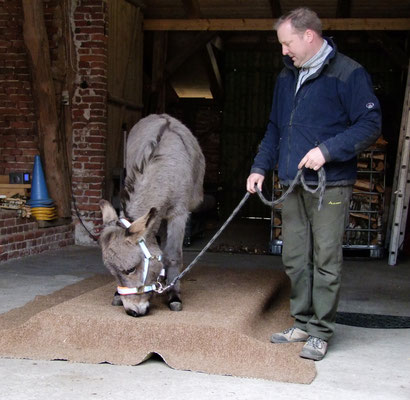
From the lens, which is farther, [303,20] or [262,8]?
[262,8]

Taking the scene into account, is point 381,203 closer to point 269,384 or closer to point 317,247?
point 317,247

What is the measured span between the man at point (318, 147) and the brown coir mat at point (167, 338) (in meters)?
0.30

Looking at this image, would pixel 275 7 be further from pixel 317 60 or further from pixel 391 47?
pixel 317 60

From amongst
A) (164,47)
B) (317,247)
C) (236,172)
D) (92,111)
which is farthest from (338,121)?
(236,172)

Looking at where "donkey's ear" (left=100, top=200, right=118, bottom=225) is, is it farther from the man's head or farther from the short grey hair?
the short grey hair

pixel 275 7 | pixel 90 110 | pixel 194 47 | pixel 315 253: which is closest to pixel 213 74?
pixel 194 47

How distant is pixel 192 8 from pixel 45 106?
10.2ft

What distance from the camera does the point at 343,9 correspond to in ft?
33.2

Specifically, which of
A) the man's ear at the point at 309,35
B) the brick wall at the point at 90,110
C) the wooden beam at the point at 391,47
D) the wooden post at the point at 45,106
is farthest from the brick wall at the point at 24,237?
the wooden beam at the point at 391,47

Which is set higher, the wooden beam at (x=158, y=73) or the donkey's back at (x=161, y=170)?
the wooden beam at (x=158, y=73)

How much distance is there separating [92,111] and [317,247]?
5.34 meters

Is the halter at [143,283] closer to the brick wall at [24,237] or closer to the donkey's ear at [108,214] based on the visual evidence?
the donkey's ear at [108,214]

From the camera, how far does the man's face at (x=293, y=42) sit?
3967mm

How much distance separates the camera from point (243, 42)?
13.6 meters
